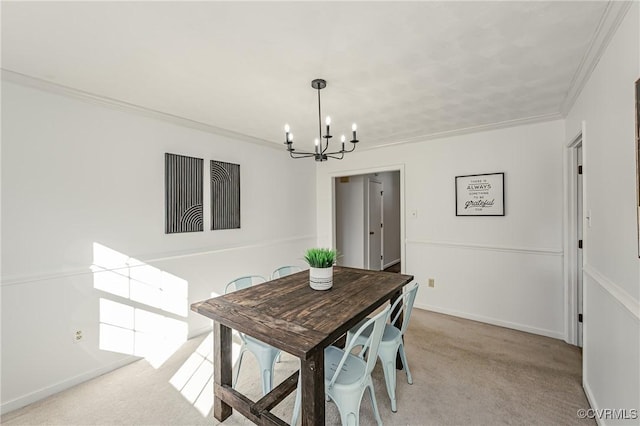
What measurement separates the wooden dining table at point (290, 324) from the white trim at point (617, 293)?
3.92ft

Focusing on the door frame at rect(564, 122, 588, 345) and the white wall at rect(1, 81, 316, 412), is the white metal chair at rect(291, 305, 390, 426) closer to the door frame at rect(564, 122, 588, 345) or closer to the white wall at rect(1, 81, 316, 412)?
the white wall at rect(1, 81, 316, 412)

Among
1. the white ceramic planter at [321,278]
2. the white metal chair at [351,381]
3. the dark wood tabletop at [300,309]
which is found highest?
the white ceramic planter at [321,278]

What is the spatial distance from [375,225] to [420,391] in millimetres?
4017

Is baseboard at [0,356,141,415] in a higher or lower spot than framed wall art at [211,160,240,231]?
lower

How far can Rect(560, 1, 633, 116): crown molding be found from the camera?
1314 mm

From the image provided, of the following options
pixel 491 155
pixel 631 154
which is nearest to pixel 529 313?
pixel 491 155

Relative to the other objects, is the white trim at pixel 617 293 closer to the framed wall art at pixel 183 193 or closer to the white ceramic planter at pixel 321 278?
the white ceramic planter at pixel 321 278

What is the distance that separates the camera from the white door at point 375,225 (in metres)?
5.70

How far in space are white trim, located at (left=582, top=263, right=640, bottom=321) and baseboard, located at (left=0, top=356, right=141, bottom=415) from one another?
3548 millimetres

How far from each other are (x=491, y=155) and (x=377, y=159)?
151cm

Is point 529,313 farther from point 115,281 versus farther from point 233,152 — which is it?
point 115,281

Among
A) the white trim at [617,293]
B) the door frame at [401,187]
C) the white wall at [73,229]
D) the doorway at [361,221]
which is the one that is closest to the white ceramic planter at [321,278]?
the white trim at [617,293]

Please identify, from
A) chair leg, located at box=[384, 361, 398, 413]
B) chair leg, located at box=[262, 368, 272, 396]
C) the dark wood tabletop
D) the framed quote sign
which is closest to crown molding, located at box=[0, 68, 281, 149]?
the dark wood tabletop

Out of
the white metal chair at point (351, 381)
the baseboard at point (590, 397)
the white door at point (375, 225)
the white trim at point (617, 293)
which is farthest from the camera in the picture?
the white door at point (375, 225)
